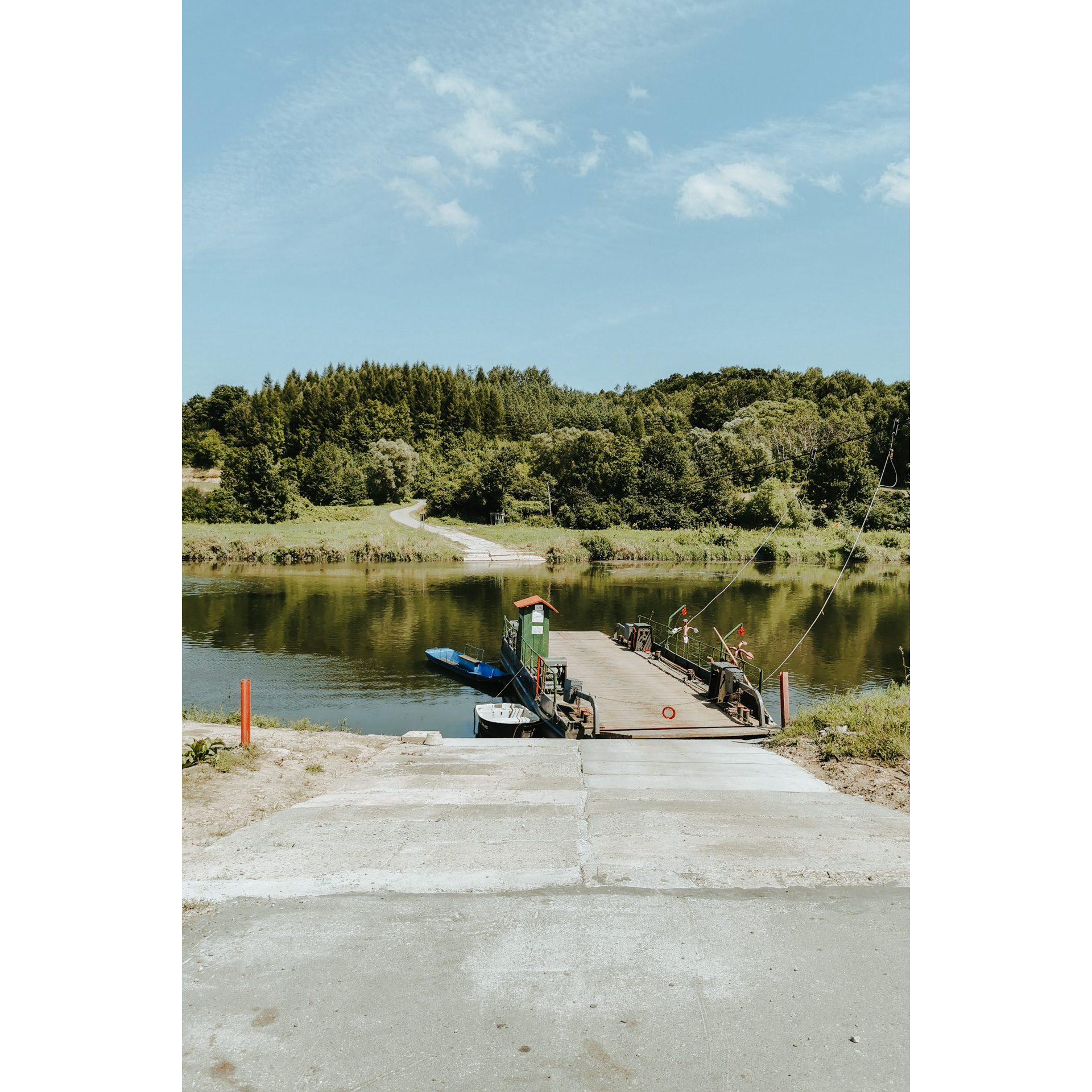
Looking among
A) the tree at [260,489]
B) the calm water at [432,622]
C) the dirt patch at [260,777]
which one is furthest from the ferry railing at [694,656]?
the tree at [260,489]

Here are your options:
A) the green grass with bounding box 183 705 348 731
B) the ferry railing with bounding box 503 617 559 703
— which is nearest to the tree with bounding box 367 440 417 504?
the ferry railing with bounding box 503 617 559 703

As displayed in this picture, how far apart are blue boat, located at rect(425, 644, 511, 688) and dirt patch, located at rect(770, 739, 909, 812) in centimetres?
1290

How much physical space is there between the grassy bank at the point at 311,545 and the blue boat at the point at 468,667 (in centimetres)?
2820

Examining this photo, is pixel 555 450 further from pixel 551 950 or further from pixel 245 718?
pixel 551 950

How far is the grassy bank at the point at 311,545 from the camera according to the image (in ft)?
167

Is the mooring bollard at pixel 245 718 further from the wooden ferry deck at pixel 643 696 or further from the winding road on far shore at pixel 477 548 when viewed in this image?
the winding road on far shore at pixel 477 548

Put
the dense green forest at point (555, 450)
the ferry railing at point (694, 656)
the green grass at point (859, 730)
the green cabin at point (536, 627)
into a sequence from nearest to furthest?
the green grass at point (859, 730) → the ferry railing at point (694, 656) → the green cabin at point (536, 627) → the dense green forest at point (555, 450)

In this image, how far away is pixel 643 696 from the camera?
14.5 metres

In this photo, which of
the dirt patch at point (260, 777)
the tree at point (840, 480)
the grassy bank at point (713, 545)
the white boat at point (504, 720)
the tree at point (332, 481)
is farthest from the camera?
the tree at point (332, 481)

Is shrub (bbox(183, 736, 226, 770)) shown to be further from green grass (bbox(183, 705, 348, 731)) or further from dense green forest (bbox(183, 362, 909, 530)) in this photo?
dense green forest (bbox(183, 362, 909, 530))

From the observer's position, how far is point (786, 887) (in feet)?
14.4
